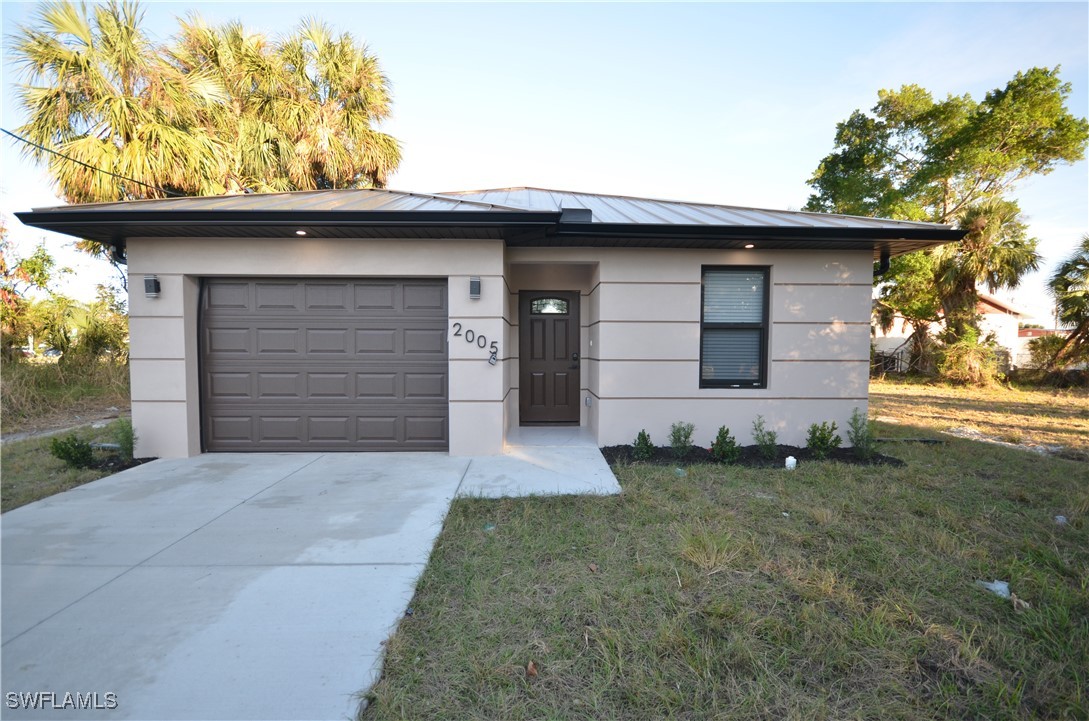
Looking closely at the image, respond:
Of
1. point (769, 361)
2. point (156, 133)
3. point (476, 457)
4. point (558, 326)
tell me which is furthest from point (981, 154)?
point (156, 133)

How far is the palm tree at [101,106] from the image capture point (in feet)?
25.9

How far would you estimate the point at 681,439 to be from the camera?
19.8 feet

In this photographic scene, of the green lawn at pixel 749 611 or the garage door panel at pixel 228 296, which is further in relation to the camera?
the garage door panel at pixel 228 296

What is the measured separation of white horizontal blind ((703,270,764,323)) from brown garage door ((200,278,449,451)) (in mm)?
3666

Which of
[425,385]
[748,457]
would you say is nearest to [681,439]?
[748,457]

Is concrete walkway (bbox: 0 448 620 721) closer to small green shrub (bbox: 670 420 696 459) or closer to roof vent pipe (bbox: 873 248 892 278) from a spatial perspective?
small green shrub (bbox: 670 420 696 459)

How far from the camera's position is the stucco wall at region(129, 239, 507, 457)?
584 cm

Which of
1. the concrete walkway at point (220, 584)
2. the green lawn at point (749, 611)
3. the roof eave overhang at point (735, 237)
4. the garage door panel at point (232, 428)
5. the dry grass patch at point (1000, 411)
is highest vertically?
the roof eave overhang at point (735, 237)

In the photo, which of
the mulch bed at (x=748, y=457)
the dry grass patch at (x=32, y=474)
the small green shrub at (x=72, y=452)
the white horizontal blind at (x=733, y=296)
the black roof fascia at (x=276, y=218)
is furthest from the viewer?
the white horizontal blind at (x=733, y=296)

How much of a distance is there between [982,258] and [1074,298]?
7.55ft

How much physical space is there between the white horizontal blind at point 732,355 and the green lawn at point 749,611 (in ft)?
7.67

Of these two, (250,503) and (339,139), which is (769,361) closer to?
(250,503)

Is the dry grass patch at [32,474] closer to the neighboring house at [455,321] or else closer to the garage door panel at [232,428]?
the neighboring house at [455,321]

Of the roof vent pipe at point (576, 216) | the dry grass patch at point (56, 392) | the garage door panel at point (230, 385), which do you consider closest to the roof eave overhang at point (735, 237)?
the roof vent pipe at point (576, 216)
